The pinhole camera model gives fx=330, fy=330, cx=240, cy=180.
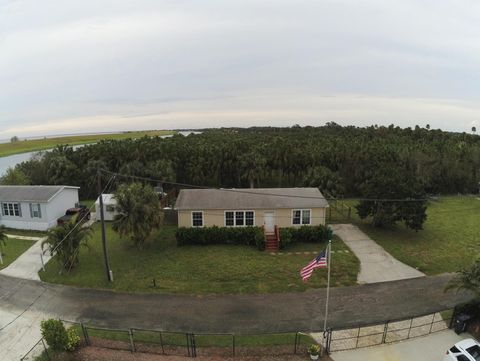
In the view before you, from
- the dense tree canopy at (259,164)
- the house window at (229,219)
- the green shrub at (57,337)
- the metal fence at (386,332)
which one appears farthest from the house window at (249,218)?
the dense tree canopy at (259,164)

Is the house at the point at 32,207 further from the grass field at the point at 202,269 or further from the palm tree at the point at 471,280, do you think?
the palm tree at the point at 471,280

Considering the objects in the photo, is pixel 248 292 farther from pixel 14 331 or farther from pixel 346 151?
pixel 346 151

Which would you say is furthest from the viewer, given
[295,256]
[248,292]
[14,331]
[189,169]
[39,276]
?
[189,169]

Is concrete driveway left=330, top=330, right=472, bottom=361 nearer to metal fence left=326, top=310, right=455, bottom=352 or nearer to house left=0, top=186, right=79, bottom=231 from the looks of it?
metal fence left=326, top=310, right=455, bottom=352

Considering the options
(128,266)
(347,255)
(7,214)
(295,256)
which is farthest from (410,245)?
(7,214)

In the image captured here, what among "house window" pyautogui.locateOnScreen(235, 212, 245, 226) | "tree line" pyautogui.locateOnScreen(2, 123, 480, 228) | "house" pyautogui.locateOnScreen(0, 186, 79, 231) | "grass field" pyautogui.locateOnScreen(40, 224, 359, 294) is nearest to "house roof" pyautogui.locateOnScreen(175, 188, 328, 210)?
"house window" pyautogui.locateOnScreen(235, 212, 245, 226)
